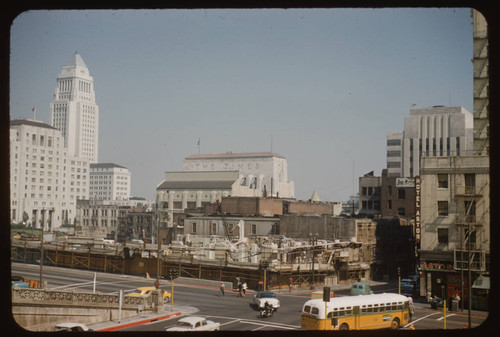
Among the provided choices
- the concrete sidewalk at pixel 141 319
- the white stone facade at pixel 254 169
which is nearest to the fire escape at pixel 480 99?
the concrete sidewalk at pixel 141 319

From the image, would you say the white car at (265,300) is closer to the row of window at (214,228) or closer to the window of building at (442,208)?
the window of building at (442,208)

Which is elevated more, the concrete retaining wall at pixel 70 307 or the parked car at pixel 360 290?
the concrete retaining wall at pixel 70 307

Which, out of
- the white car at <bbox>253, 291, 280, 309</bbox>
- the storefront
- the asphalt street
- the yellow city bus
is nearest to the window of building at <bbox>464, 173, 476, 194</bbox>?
the storefront

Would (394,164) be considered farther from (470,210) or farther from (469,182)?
(469,182)

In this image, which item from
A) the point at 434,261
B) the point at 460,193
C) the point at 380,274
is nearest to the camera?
the point at 460,193
